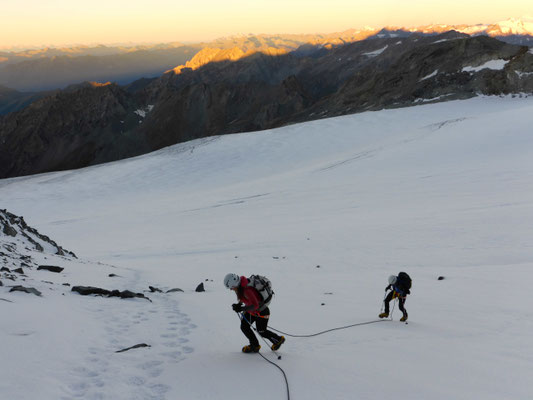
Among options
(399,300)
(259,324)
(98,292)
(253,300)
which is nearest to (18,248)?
(98,292)

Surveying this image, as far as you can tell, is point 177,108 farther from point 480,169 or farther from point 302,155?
point 480,169

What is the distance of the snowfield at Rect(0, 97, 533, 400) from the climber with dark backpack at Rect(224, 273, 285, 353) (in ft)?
1.15

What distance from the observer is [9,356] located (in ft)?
17.7

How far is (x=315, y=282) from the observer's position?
12211 mm

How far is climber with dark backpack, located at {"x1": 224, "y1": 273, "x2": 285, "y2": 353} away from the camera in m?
6.09

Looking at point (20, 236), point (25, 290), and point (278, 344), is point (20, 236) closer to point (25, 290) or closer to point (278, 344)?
point (25, 290)

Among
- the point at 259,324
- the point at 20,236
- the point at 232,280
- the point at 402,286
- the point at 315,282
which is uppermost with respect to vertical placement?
the point at 232,280

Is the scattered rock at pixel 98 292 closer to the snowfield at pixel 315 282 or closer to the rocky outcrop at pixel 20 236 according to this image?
the snowfield at pixel 315 282

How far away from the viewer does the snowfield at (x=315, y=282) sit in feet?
17.7

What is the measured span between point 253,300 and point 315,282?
6309 mm

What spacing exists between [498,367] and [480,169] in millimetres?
21208

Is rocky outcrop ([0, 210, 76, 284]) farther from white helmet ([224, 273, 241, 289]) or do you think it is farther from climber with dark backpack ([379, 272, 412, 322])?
climber with dark backpack ([379, 272, 412, 322])

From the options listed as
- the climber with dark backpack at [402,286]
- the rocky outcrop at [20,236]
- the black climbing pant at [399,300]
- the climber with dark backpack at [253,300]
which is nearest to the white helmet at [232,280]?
the climber with dark backpack at [253,300]

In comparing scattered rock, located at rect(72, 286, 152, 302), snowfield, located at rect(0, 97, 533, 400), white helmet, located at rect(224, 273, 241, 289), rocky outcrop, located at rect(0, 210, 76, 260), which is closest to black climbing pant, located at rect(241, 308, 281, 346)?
snowfield, located at rect(0, 97, 533, 400)
